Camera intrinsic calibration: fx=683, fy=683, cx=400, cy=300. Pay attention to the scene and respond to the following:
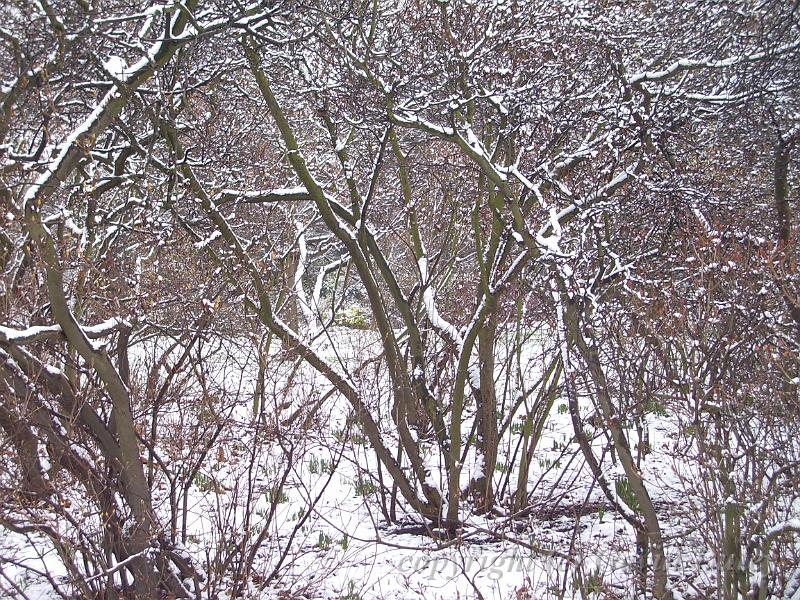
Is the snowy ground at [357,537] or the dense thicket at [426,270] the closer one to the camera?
the dense thicket at [426,270]

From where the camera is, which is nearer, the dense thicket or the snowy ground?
the dense thicket

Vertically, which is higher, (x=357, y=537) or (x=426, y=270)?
(x=426, y=270)

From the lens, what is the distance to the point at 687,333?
143 inches

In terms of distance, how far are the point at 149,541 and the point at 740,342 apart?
3419 millimetres

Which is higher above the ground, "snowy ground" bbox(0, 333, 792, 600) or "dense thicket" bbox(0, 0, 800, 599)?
"dense thicket" bbox(0, 0, 800, 599)

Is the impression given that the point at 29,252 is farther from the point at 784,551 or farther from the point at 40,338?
the point at 784,551

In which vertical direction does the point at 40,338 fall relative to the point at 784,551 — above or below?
above

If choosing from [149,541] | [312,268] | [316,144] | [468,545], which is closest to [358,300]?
[312,268]

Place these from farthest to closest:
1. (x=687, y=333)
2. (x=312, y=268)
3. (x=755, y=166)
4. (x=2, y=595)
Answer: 1. (x=312, y=268)
2. (x=755, y=166)
3. (x=2, y=595)
4. (x=687, y=333)

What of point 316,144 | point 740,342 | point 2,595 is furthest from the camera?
point 316,144

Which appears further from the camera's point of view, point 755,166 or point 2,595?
point 755,166

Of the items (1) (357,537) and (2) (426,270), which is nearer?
(1) (357,537)

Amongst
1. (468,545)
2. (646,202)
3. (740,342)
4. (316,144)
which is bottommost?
(468,545)

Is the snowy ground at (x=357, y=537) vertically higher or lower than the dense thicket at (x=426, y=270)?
lower
